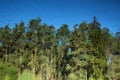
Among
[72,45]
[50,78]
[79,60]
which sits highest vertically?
[72,45]

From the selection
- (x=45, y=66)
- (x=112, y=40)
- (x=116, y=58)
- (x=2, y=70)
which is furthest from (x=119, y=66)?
(x=2, y=70)

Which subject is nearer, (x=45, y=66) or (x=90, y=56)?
(x=90, y=56)

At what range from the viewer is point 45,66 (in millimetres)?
54781

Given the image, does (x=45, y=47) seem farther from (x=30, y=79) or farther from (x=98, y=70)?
(x=30, y=79)

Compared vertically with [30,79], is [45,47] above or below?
above

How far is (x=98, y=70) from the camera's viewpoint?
1581 inches

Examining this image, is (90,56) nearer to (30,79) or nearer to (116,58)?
(116,58)

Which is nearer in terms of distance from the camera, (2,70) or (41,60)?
(2,70)

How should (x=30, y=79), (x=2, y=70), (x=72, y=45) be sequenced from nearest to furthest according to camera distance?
(x=30, y=79) → (x=2, y=70) → (x=72, y=45)

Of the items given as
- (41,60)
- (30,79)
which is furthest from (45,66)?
(30,79)

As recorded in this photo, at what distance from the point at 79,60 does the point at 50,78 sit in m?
15.2

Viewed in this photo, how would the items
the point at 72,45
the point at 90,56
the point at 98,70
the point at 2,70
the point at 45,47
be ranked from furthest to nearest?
→ the point at 45,47 → the point at 72,45 → the point at 90,56 → the point at 98,70 → the point at 2,70

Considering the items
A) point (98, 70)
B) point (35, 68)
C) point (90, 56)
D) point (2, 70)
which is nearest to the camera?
point (2, 70)

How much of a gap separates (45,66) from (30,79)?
39385 mm
